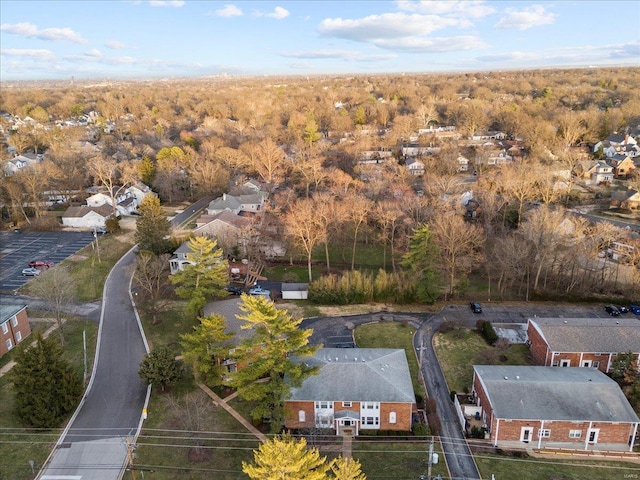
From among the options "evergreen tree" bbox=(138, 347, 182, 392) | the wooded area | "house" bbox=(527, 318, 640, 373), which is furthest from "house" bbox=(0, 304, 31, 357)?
"house" bbox=(527, 318, 640, 373)

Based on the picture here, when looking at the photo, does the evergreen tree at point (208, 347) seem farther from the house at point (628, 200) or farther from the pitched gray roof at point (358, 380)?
the house at point (628, 200)

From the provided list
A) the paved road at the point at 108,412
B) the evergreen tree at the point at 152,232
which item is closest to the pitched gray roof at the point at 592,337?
the paved road at the point at 108,412

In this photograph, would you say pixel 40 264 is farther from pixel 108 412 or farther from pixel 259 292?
pixel 108 412

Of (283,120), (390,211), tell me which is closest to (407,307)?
(390,211)

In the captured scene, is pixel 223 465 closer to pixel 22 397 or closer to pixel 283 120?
pixel 22 397

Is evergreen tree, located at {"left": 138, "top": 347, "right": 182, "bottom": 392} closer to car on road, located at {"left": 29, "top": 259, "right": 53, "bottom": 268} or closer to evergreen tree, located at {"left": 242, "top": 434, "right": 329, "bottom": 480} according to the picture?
evergreen tree, located at {"left": 242, "top": 434, "right": 329, "bottom": 480}

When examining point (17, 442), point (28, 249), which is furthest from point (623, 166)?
point (28, 249)
